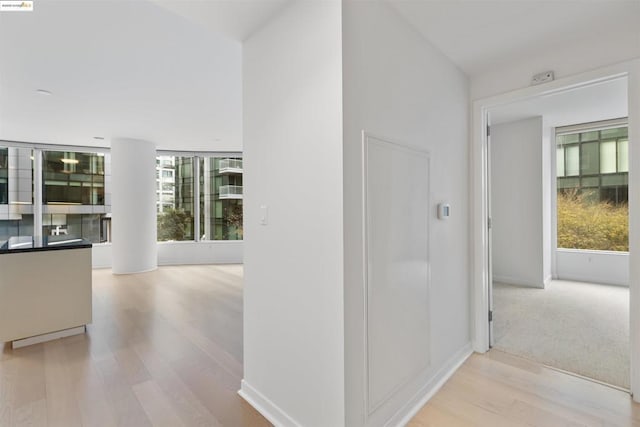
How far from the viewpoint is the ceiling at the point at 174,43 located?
80.1 inches

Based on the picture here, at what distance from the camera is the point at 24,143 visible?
6.34 meters

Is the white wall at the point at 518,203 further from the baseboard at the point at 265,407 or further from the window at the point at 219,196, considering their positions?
the window at the point at 219,196

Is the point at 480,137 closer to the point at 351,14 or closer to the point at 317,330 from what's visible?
the point at 351,14

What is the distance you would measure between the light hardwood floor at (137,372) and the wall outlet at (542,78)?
3312 millimetres

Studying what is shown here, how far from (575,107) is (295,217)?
511 centimetres

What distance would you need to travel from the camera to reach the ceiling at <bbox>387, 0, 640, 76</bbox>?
200 cm

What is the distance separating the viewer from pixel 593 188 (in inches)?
222

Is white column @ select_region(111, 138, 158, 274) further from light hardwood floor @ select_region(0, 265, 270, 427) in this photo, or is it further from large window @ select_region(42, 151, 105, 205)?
light hardwood floor @ select_region(0, 265, 270, 427)

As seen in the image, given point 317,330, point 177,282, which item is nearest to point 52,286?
point 177,282

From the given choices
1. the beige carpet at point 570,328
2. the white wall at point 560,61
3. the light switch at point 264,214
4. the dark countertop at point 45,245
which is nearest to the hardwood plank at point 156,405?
the light switch at point 264,214

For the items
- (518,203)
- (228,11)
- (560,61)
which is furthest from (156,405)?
(518,203)

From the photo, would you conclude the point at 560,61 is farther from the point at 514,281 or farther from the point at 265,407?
the point at 514,281

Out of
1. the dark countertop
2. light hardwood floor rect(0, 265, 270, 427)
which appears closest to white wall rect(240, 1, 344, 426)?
light hardwood floor rect(0, 265, 270, 427)

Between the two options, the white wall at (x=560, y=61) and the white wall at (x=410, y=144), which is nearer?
the white wall at (x=410, y=144)
